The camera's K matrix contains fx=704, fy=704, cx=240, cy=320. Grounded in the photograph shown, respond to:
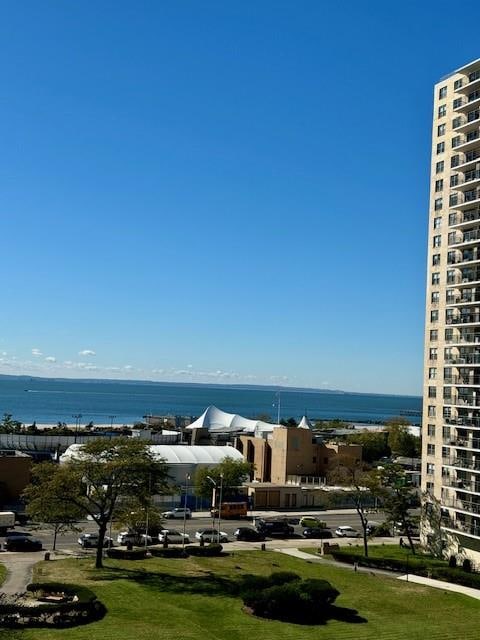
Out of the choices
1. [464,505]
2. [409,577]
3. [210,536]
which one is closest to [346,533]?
[464,505]

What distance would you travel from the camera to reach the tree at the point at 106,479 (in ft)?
161

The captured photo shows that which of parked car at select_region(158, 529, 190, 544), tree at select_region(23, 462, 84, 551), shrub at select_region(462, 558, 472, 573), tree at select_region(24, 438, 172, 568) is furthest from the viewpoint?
parked car at select_region(158, 529, 190, 544)

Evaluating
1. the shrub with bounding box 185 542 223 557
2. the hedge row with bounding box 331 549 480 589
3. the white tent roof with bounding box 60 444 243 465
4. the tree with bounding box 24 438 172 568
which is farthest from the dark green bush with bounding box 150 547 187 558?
the white tent roof with bounding box 60 444 243 465

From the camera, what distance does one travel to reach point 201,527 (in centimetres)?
7094

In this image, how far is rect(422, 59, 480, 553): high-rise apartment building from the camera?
62.1 metres

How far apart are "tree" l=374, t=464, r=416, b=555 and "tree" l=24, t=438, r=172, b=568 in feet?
76.9

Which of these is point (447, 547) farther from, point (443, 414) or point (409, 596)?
point (409, 596)

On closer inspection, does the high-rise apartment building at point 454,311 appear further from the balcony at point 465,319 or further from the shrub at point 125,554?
the shrub at point 125,554

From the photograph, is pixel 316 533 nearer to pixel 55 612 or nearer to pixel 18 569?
pixel 18 569

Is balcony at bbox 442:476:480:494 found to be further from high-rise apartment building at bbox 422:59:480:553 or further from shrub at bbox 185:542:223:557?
shrub at bbox 185:542:223:557

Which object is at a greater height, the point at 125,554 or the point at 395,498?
the point at 395,498

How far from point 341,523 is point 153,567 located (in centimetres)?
3371

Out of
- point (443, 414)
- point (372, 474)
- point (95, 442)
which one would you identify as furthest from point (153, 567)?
point (443, 414)

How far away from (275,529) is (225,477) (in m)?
15.2
